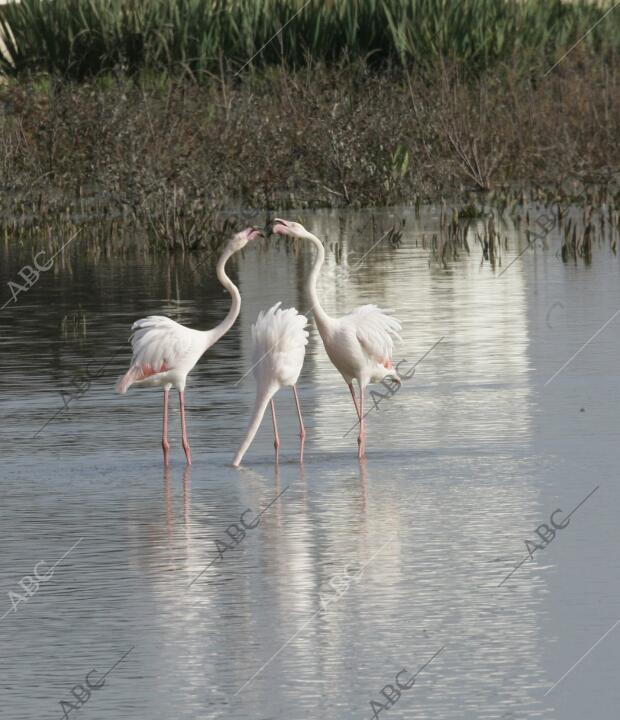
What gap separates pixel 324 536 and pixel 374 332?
2.68m

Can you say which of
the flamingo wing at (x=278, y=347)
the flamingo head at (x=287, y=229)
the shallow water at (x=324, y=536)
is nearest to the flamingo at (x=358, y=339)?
the flamingo head at (x=287, y=229)

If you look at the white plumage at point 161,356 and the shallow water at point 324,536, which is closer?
the shallow water at point 324,536

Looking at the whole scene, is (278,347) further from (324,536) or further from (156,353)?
(324,536)

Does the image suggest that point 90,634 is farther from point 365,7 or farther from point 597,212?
point 365,7

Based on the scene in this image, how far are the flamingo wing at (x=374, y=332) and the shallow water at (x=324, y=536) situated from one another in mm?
467

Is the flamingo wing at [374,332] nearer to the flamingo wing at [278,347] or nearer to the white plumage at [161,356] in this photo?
the flamingo wing at [278,347]

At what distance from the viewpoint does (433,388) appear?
13.6 metres

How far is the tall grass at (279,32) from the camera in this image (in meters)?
35.2

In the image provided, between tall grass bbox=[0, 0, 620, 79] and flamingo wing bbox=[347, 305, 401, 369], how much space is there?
22687 mm

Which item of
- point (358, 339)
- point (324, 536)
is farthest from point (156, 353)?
point (324, 536)

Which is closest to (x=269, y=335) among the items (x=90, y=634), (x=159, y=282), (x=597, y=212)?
(x=90, y=634)

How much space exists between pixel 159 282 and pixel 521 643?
13727 mm

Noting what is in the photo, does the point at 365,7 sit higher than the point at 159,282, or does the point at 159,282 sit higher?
the point at 365,7

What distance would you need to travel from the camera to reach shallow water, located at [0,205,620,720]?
7.02 meters
